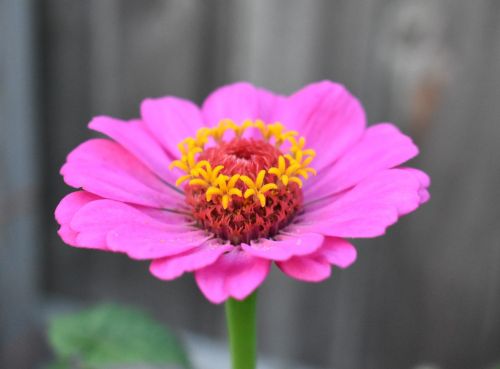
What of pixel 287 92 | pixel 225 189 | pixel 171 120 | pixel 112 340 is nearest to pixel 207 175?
pixel 225 189

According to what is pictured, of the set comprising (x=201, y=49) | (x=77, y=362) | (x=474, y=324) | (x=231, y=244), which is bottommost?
(x=474, y=324)

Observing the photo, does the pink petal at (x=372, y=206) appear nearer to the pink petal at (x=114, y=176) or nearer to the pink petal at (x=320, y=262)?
the pink petal at (x=320, y=262)

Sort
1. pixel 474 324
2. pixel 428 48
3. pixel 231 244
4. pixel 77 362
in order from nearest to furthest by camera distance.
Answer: pixel 231 244 → pixel 77 362 → pixel 428 48 → pixel 474 324

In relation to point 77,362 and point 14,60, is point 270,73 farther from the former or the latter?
point 77,362

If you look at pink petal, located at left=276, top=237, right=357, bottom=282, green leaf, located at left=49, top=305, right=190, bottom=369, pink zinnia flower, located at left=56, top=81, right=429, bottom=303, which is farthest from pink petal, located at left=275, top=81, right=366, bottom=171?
green leaf, located at left=49, top=305, right=190, bottom=369

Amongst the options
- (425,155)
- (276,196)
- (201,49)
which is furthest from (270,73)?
(276,196)

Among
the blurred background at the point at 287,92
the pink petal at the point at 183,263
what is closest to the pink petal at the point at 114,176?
the pink petal at the point at 183,263

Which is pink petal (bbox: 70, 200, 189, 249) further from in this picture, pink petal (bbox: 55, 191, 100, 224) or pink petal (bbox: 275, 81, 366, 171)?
pink petal (bbox: 275, 81, 366, 171)
